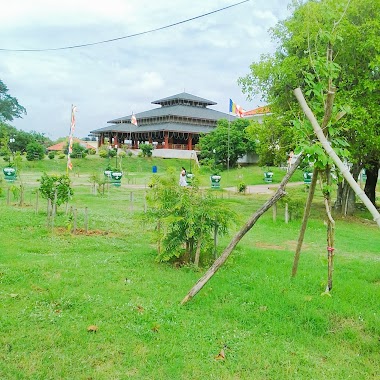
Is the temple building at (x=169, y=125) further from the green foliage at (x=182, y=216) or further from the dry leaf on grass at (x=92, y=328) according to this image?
the dry leaf on grass at (x=92, y=328)

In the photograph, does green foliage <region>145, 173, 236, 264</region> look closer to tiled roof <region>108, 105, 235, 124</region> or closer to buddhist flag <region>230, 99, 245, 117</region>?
buddhist flag <region>230, 99, 245, 117</region>

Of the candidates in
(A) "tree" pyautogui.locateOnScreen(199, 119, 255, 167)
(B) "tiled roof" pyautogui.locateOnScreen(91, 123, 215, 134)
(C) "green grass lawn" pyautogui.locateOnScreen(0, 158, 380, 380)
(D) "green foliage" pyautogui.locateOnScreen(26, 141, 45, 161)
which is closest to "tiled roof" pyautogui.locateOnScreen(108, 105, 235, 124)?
(B) "tiled roof" pyautogui.locateOnScreen(91, 123, 215, 134)

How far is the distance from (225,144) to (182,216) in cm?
3445

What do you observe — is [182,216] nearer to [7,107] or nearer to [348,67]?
[348,67]

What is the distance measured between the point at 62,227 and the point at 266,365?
7.79 metres

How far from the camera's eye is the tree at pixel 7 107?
203 ft

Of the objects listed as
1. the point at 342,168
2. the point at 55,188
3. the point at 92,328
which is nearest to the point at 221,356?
the point at 92,328

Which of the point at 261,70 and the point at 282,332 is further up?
the point at 261,70

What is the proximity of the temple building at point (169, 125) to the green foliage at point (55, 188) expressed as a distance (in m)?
33.9

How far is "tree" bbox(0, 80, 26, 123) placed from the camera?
2439 inches

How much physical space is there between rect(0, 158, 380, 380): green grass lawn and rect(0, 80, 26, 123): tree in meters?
59.3

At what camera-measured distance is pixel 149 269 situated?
7199 mm

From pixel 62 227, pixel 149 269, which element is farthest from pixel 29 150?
pixel 149 269

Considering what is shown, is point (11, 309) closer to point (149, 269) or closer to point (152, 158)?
point (149, 269)
